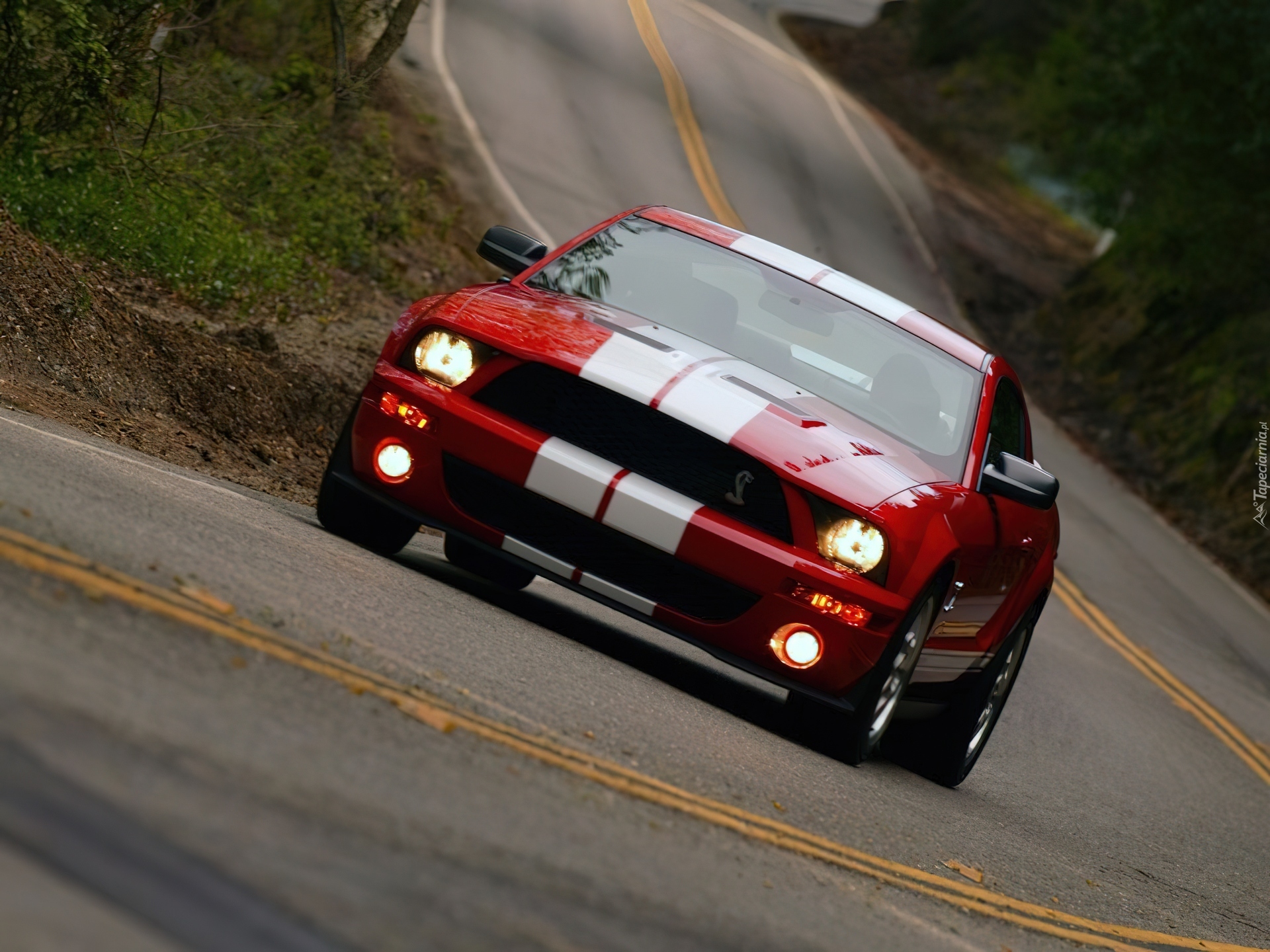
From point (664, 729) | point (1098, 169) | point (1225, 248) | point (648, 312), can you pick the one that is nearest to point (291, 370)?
point (648, 312)

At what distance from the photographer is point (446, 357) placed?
680cm

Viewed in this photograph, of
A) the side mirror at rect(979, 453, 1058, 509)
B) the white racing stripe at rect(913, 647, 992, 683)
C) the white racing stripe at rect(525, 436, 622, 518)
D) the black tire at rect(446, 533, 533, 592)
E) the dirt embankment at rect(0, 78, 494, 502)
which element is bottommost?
the dirt embankment at rect(0, 78, 494, 502)

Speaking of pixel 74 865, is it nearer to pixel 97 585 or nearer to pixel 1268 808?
pixel 97 585

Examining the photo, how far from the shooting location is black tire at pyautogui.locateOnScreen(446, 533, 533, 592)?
26.3 ft

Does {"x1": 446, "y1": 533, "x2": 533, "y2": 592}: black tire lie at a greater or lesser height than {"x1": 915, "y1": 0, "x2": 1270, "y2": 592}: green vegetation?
lesser

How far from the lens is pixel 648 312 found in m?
7.55

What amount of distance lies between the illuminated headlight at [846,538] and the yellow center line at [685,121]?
15375mm

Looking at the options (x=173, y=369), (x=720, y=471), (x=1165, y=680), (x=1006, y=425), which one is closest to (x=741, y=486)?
(x=720, y=471)

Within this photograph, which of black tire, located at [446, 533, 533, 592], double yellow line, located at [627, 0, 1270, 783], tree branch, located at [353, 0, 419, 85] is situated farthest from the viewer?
tree branch, located at [353, 0, 419, 85]

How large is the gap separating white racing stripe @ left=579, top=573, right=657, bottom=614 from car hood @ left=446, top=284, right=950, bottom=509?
66 centimetres

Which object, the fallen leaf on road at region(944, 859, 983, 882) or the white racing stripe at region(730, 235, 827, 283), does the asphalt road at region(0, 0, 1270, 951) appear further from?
the white racing stripe at region(730, 235, 827, 283)

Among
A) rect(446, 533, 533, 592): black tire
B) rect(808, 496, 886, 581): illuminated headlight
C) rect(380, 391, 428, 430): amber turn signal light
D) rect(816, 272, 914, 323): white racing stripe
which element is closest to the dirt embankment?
rect(446, 533, 533, 592): black tire

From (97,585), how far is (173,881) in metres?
1.69

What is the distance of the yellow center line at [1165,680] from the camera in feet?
41.6
